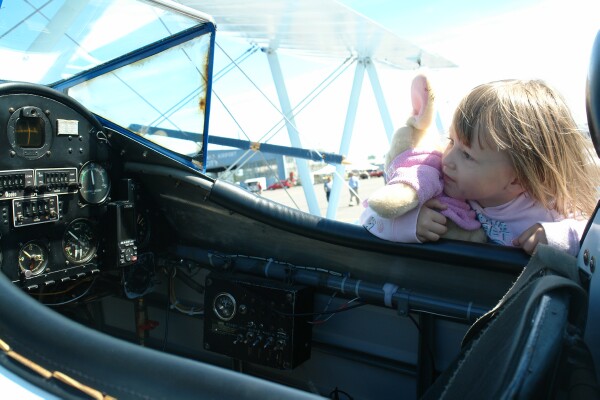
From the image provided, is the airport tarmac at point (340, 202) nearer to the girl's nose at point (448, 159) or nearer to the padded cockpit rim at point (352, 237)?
the padded cockpit rim at point (352, 237)

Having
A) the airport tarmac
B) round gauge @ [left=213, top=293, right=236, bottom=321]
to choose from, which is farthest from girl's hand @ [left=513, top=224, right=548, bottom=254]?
the airport tarmac

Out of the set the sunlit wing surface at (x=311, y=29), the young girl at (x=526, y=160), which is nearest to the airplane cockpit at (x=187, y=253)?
the young girl at (x=526, y=160)

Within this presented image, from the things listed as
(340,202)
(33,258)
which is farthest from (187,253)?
(340,202)

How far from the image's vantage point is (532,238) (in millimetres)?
1257

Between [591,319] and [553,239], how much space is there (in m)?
0.36

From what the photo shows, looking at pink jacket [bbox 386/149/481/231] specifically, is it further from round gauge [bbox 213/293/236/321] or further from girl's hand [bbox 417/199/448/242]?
round gauge [bbox 213/293/236/321]

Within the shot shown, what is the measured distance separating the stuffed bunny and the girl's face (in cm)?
5

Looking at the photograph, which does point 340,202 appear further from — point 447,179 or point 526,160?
point 526,160

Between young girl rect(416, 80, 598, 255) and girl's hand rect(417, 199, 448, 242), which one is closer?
young girl rect(416, 80, 598, 255)

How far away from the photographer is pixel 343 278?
1.66m

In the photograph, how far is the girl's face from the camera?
1227 millimetres

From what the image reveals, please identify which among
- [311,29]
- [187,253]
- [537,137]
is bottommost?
[187,253]

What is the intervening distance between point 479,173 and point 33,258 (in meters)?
1.54

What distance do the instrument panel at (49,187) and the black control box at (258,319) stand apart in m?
0.52
